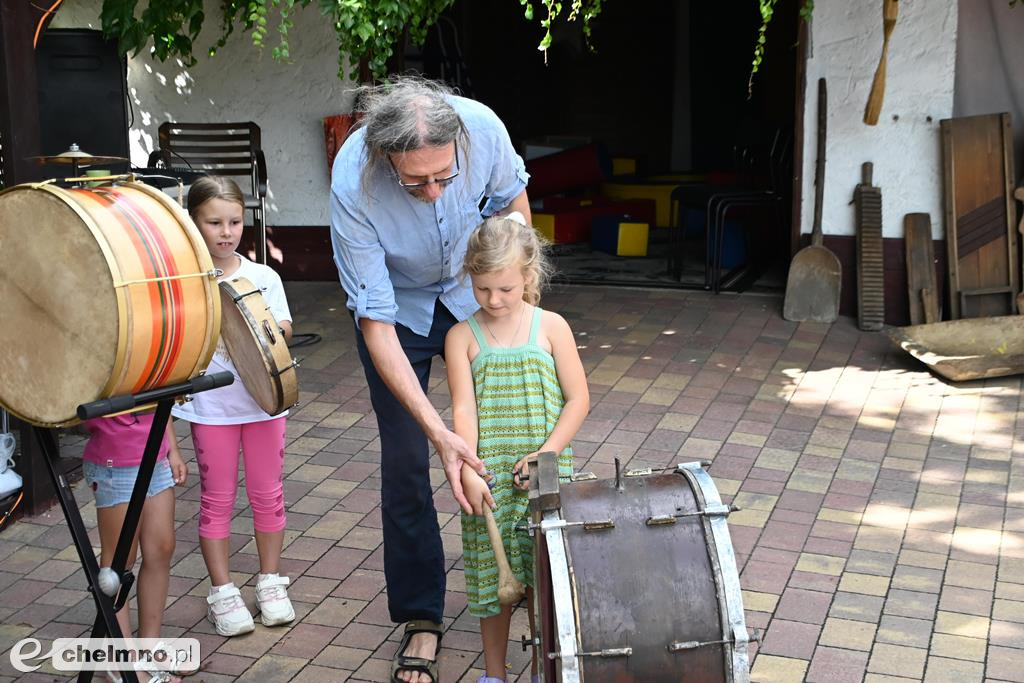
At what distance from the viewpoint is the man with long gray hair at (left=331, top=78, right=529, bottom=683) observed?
2922mm

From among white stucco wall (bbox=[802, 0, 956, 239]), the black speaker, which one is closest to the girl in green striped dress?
white stucco wall (bbox=[802, 0, 956, 239])

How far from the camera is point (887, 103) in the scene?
6711mm

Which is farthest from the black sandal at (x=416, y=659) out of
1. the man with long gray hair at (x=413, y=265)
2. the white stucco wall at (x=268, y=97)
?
the white stucco wall at (x=268, y=97)

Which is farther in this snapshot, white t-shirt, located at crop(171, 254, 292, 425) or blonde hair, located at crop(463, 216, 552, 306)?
white t-shirt, located at crop(171, 254, 292, 425)

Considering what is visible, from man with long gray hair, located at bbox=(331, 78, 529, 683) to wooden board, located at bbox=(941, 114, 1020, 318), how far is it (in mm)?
4021

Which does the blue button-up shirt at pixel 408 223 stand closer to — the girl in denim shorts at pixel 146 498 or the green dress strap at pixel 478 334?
the green dress strap at pixel 478 334

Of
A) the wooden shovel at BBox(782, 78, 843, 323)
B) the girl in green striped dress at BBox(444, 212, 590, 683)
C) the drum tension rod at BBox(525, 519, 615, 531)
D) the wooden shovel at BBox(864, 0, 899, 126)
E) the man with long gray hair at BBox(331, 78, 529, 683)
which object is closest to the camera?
the drum tension rod at BBox(525, 519, 615, 531)

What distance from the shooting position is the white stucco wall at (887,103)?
6.56 meters

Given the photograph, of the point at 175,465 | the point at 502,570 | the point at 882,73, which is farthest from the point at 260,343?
the point at 882,73

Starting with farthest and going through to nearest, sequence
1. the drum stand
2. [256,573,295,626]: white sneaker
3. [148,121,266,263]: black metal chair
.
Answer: [148,121,266,263]: black metal chair
[256,573,295,626]: white sneaker
the drum stand

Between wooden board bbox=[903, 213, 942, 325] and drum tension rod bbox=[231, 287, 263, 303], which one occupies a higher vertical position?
drum tension rod bbox=[231, 287, 263, 303]

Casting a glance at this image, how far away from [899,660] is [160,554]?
2187 mm

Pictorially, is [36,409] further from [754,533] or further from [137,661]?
[754,533]

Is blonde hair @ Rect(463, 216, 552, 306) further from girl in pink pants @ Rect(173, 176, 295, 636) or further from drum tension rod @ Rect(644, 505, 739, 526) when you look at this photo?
girl in pink pants @ Rect(173, 176, 295, 636)
